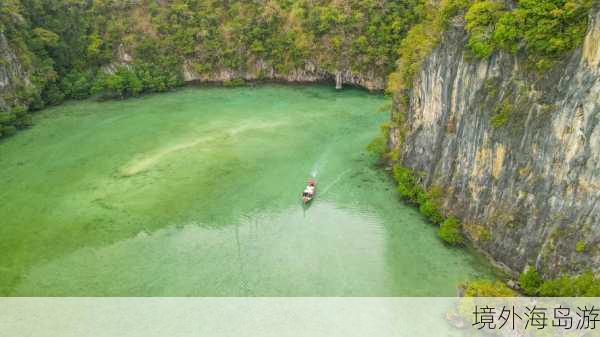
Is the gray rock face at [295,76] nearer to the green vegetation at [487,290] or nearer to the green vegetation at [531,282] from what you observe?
the green vegetation at [531,282]

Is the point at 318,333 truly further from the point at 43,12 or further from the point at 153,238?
the point at 43,12

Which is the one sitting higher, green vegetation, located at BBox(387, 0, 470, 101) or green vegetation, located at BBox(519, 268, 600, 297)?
green vegetation, located at BBox(387, 0, 470, 101)

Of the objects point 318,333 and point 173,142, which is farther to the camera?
point 173,142

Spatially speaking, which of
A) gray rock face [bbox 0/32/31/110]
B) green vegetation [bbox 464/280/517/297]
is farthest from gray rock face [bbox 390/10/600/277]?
gray rock face [bbox 0/32/31/110]

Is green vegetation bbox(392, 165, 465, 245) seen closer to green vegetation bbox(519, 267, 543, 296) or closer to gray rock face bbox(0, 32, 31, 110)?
green vegetation bbox(519, 267, 543, 296)

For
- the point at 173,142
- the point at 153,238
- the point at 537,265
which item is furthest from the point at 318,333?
the point at 173,142

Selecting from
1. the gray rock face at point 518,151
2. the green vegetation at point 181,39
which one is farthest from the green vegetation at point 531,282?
the green vegetation at point 181,39

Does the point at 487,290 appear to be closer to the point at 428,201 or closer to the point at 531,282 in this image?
the point at 531,282
